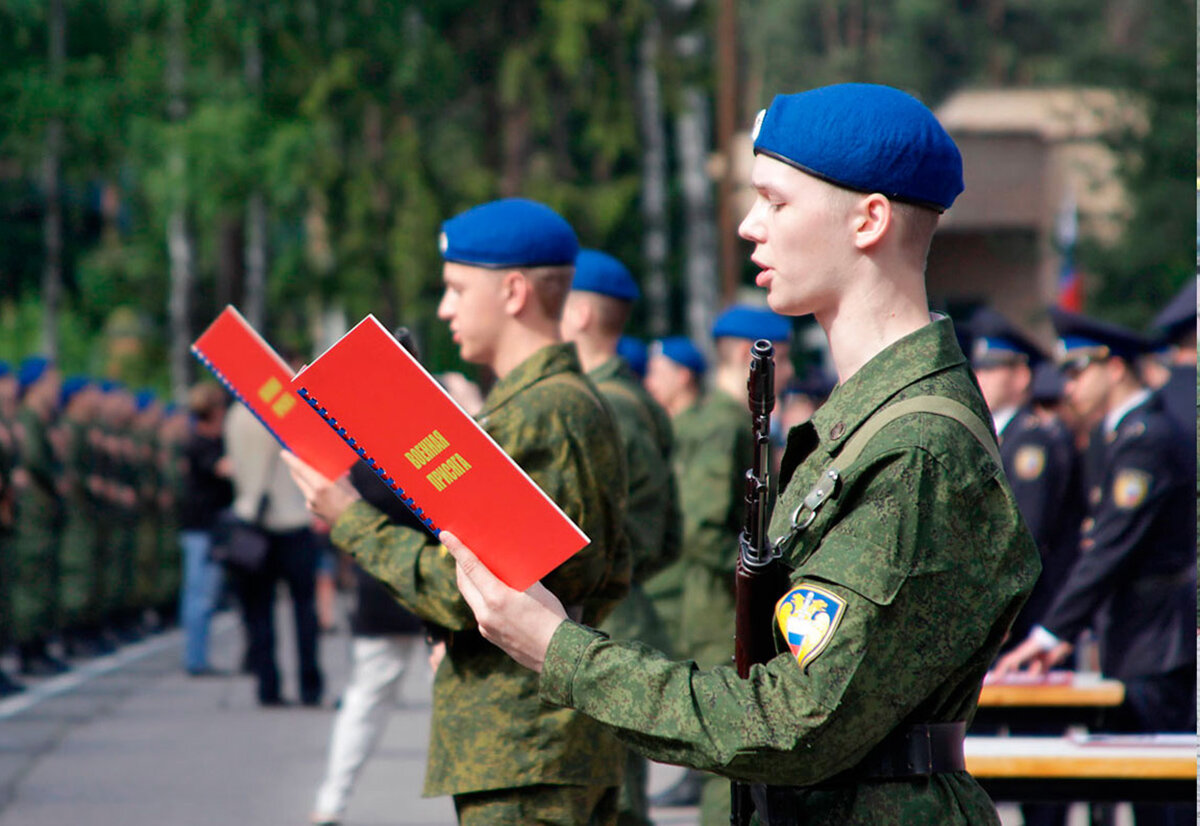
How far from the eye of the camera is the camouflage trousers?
11.9ft

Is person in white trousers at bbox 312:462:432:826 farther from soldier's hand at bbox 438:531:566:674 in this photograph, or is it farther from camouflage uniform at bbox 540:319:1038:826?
camouflage uniform at bbox 540:319:1038:826

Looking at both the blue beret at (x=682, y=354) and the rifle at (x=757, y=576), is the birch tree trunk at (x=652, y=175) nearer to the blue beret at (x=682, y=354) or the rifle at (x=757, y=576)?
the blue beret at (x=682, y=354)

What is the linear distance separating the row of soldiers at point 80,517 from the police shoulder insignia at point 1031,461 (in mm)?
6664

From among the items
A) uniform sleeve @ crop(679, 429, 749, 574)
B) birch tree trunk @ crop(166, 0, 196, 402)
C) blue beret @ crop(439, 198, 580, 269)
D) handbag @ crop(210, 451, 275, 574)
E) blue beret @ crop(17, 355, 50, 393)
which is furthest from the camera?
birch tree trunk @ crop(166, 0, 196, 402)

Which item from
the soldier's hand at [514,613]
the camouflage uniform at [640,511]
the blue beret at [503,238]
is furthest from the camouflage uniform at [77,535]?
the soldier's hand at [514,613]

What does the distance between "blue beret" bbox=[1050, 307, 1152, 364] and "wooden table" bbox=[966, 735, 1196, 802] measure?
8.95 feet

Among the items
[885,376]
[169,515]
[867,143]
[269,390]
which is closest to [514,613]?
[885,376]

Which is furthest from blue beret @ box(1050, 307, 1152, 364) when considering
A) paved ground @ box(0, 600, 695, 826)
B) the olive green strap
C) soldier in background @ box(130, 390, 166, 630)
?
soldier in background @ box(130, 390, 166, 630)

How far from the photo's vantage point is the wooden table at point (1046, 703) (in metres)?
5.77

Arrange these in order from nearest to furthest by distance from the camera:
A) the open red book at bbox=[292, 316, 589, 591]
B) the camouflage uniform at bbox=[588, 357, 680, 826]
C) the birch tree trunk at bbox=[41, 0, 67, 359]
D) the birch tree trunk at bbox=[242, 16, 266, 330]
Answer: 1. the open red book at bbox=[292, 316, 589, 591]
2. the camouflage uniform at bbox=[588, 357, 680, 826]
3. the birch tree trunk at bbox=[242, 16, 266, 330]
4. the birch tree trunk at bbox=[41, 0, 67, 359]

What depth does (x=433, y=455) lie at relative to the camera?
102 inches

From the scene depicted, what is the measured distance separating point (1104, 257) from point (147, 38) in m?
15.3

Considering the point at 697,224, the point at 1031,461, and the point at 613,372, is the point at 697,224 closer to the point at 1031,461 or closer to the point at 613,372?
the point at 1031,461

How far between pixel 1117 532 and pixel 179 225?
2148 cm
